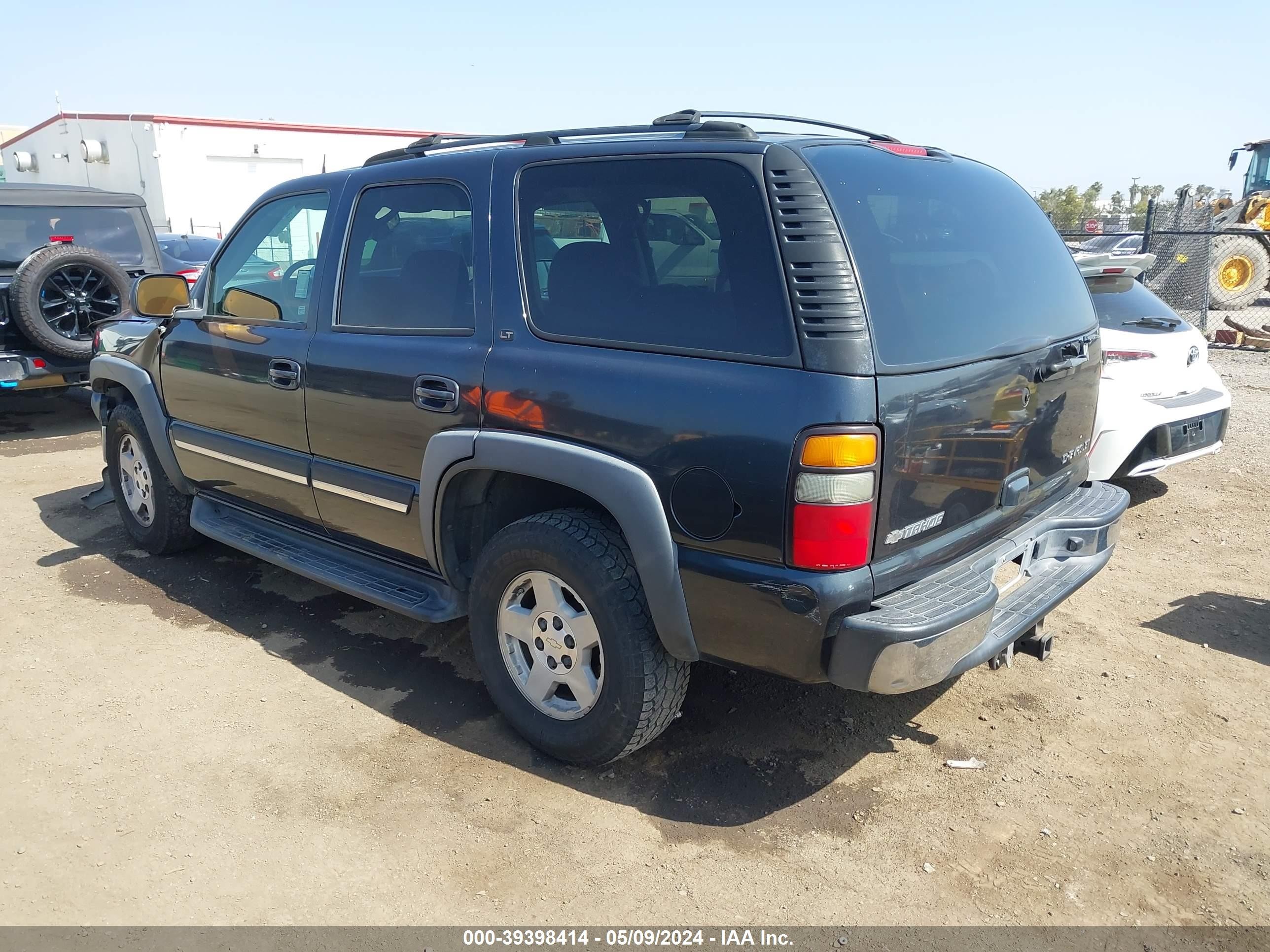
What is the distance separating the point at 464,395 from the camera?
125 inches

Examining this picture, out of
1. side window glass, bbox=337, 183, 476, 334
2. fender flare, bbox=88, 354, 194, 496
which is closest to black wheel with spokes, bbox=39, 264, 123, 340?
fender flare, bbox=88, 354, 194, 496

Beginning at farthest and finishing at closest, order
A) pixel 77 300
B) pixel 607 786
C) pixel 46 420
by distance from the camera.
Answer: pixel 46 420
pixel 77 300
pixel 607 786

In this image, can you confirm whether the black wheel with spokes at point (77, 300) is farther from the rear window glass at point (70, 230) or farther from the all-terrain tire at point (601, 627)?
the all-terrain tire at point (601, 627)

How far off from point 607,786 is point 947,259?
6.56 feet

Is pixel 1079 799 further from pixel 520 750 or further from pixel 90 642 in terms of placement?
pixel 90 642

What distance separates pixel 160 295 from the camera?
475cm

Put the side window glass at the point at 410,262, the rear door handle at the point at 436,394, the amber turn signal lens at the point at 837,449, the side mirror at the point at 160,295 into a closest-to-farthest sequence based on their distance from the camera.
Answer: the amber turn signal lens at the point at 837,449 → the rear door handle at the point at 436,394 → the side window glass at the point at 410,262 → the side mirror at the point at 160,295

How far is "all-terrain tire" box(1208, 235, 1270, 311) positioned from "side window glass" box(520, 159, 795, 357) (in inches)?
579

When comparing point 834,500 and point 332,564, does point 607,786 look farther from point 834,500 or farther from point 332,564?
point 332,564

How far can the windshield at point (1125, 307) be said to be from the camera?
5.39 metres

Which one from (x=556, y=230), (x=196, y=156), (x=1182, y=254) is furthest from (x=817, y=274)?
(x=196, y=156)

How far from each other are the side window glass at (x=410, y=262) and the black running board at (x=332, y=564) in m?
0.98

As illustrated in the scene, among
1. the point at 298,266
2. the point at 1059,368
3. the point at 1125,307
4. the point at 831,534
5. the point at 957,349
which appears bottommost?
the point at 831,534

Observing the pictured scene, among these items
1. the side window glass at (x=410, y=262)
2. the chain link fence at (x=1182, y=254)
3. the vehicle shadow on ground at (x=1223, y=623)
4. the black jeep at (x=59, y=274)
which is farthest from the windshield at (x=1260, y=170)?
the side window glass at (x=410, y=262)
